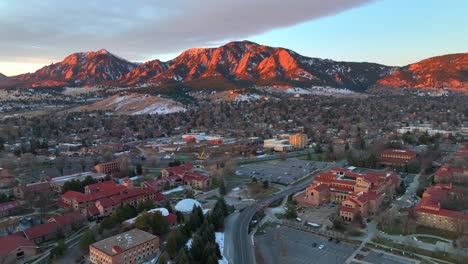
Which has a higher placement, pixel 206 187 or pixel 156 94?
pixel 156 94

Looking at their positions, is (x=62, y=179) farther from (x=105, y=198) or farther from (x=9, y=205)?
(x=105, y=198)

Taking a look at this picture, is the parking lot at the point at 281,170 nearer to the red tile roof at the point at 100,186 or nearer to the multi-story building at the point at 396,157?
the multi-story building at the point at 396,157

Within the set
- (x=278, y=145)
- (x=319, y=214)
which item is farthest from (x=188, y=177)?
(x=278, y=145)

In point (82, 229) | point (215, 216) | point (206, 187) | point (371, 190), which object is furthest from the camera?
point (206, 187)

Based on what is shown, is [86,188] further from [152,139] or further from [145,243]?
[152,139]

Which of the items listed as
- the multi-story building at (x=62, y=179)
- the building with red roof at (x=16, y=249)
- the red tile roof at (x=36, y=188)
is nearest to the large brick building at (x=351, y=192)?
the building with red roof at (x=16, y=249)

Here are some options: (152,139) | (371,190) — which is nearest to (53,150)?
(152,139)

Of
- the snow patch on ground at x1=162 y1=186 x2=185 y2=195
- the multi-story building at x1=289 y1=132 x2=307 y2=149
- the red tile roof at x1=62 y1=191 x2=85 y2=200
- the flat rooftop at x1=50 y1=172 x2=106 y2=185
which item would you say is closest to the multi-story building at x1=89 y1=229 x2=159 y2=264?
the red tile roof at x1=62 y1=191 x2=85 y2=200
